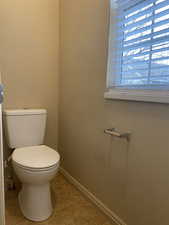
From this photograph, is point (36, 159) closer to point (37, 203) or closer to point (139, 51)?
point (37, 203)

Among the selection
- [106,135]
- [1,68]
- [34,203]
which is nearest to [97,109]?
[106,135]

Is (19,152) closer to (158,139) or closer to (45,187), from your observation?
(45,187)

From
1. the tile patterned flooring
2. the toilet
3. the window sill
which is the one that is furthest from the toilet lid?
the window sill

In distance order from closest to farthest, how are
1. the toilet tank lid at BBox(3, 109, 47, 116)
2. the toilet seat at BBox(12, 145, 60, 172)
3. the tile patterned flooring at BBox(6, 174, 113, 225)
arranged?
1. the toilet seat at BBox(12, 145, 60, 172)
2. the tile patterned flooring at BBox(6, 174, 113, 225)
3. the toilet tank lid at BBox(3, 109, 47, 116)

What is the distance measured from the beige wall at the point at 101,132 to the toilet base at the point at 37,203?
0.42 metres

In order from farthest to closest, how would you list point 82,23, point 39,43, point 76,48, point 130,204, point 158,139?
point 39,43
point 76,48
point 82,23
point 130,204
point 158,139

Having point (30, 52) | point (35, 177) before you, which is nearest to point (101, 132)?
point (35, 177)

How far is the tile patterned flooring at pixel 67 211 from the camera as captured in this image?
53.4 inches

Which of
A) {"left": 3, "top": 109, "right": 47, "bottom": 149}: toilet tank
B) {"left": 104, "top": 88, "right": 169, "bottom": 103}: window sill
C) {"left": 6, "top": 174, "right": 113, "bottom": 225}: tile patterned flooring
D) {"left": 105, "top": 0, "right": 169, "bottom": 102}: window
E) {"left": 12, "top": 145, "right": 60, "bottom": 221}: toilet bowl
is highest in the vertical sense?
{"left": 105, "top": 0, "right": 169, "bottom": 102}: window

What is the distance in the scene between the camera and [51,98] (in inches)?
79.8

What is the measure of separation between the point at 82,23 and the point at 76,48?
23 centimetres

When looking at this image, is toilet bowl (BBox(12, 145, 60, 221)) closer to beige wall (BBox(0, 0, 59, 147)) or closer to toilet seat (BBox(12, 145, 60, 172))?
toilet seat (BBox(12, 145, 60, 172))

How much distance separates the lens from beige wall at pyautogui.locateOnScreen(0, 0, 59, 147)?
66.7 inches

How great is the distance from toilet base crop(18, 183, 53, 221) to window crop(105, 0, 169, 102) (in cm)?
91
